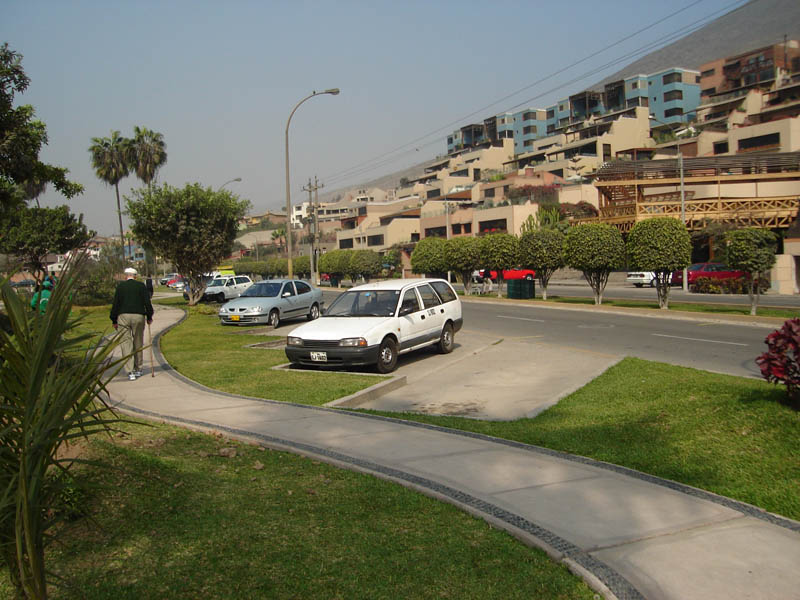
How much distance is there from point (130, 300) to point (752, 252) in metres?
18.3

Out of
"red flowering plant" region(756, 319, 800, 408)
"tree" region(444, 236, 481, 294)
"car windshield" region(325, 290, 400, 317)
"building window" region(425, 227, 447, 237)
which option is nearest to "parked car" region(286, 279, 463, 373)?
"car windshield" region(325, 290, 400, 317)

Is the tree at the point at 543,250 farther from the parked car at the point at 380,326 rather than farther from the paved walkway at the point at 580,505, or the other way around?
the paved walkway at the point at 580,505

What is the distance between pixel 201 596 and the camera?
123 inches

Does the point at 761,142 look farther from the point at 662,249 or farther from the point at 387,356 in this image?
the point at 387,356

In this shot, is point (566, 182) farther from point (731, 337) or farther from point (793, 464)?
point (793, 464)

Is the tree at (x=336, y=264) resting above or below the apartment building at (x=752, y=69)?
below

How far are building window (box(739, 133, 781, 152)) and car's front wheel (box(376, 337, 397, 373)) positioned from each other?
59.7 metres

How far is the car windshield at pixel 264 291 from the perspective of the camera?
21417 millimetres

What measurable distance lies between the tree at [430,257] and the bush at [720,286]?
1419 cm

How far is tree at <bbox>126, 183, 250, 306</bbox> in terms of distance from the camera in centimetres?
2833

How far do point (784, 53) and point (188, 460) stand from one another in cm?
11014

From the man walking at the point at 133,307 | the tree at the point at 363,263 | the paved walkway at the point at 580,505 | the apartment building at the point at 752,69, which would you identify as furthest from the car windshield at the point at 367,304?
the apartment building at the point at 752,69

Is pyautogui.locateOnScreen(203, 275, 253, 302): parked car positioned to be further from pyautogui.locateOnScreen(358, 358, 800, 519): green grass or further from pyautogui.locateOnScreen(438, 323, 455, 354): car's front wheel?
pyautogui.locateOnScreen(358, 358, 800, 519): green grass

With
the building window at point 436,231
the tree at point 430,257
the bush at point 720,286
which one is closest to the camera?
the bush at point 720,286
